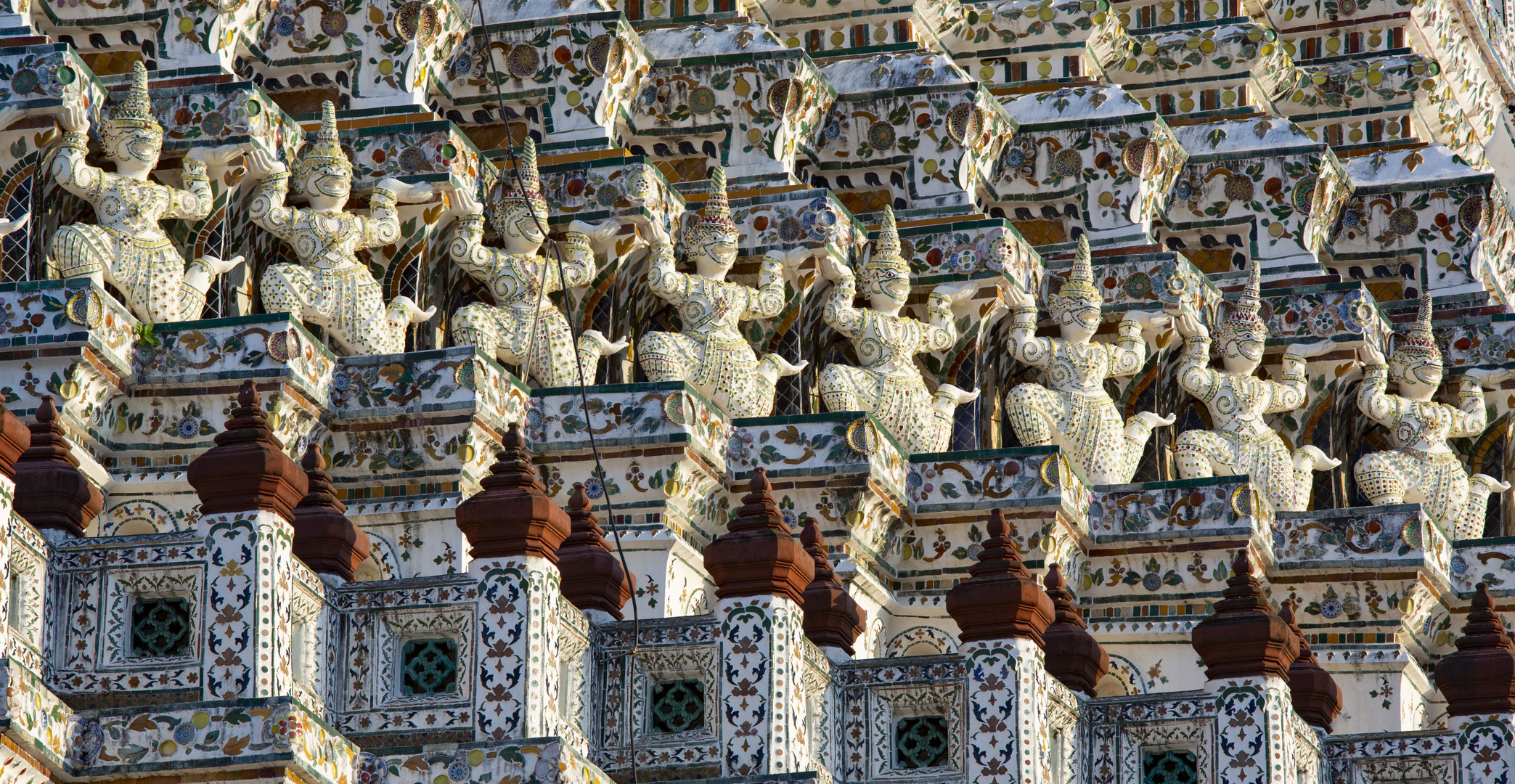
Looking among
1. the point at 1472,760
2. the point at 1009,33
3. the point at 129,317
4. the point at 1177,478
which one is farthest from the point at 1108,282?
the point at 129,317

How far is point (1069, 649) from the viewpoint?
30.9 metres

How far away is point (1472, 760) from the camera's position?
3344cm

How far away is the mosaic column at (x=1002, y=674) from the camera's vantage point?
2836 cm

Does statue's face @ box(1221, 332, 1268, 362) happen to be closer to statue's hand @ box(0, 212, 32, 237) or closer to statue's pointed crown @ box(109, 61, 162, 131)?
statue's pointed crown @ box(109, 61, 162, 131)

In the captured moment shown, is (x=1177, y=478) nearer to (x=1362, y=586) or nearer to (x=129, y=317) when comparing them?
(x=1362, y=586)

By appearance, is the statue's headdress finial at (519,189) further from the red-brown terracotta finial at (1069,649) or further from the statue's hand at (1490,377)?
the statue's hand at (1490,377)

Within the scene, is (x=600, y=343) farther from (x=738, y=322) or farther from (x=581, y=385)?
(x=581, y=385)

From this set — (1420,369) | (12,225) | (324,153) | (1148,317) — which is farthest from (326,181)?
(1420,369)

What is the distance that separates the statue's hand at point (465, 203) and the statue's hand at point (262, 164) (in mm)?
1828

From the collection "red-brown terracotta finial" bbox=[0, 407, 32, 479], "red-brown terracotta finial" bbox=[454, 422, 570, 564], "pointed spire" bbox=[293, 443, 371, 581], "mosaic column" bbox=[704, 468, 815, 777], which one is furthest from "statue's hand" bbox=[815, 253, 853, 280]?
"red-brown terracotta finial" bbox=[0, 407, 32, 479]

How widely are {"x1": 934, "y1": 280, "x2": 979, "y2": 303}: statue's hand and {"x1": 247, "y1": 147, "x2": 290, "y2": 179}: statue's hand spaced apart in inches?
305

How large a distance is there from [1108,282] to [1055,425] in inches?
109

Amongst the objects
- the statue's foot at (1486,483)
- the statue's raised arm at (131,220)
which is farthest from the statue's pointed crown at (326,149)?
the statue's foot at (1486,483)

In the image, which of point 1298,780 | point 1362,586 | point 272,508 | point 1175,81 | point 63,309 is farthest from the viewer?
point 1175,81
